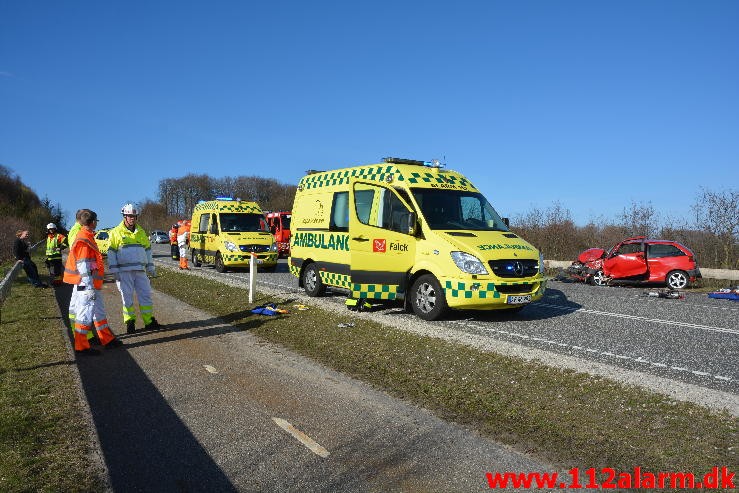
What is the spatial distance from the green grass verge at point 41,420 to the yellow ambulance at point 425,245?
5081 millimetres

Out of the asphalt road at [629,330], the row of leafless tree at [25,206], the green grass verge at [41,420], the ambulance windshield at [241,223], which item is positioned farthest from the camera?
the row of leafless tree at [25,206]

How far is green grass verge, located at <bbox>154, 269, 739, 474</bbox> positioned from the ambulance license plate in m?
2.00

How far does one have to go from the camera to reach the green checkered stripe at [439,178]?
10234mm

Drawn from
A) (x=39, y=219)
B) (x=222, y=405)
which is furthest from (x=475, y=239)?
(x=39, y=219)

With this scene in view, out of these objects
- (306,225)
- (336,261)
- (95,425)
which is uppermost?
(306,225)

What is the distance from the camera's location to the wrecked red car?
51.3ft

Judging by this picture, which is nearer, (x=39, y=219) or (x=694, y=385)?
(x=694, y=385)

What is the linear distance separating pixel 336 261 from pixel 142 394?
21.0 feet

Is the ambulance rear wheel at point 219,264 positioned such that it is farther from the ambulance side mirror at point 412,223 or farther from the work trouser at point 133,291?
the ambulance side mirror at point 412,223

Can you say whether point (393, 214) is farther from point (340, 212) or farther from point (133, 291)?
point (133, 291)

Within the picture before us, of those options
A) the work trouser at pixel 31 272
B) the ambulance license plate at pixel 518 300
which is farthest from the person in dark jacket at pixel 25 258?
the ambulance license plate at pixel 518 300

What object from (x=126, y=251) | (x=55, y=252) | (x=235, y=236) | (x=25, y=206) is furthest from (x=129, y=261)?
(x=25, y=206)

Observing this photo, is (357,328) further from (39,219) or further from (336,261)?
(39,219)

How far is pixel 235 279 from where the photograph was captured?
16969 millimetres
